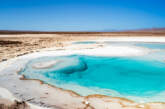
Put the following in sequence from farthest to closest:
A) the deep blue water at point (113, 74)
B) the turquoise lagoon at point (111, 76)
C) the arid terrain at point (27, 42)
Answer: the arid terrain at point (27, 42) → the deep blue water at point (113, 74) → the turquoise lagoon at point (111, 76)

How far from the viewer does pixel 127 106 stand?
258cm

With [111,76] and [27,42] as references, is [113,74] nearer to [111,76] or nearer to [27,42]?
[111,76]

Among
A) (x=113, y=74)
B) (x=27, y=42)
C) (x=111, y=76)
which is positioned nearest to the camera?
(x=111, y=76)

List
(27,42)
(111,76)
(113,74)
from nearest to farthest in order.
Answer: (111,76)
(113,74)
(27,42)

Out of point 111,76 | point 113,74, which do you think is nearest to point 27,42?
point 113,74

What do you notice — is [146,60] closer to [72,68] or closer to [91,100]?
[72,68]

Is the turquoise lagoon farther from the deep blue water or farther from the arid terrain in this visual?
the arid terrain

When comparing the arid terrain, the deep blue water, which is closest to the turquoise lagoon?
the deep blue water

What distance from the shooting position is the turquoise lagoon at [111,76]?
141 inches

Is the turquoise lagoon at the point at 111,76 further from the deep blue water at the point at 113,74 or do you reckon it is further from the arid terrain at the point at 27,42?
the arid terrain at the point at 27,42

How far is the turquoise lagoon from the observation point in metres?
3.59

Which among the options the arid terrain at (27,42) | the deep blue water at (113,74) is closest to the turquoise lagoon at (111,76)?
the deep blue water at (113,74)

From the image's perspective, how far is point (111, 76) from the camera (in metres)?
4.98

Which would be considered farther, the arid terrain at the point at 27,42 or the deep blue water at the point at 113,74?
the arid terrain at the point at 27,42
